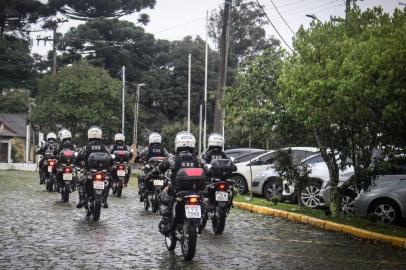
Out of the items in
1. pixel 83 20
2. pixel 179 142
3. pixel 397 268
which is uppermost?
pixel 83 20

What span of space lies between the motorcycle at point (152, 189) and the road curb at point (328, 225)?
2.72 m

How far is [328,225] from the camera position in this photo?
13.3 m

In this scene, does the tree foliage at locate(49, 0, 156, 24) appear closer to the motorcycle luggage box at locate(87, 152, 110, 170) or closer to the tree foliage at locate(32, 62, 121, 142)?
the tree foliage at locate(32, 62, 121, 142)

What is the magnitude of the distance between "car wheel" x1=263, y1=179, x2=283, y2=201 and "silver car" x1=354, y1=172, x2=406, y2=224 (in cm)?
494

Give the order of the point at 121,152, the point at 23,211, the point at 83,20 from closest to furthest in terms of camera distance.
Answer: the point at 23,211 → the point at 121,152 → the point at 83,20

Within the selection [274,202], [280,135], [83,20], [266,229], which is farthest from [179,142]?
[83,20]

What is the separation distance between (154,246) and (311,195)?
313 inches

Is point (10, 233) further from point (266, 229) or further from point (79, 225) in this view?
point (266, 229)

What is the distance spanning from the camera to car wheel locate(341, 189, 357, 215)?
15359mm

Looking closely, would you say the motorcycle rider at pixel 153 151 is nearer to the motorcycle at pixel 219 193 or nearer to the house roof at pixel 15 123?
the motorcycle at pixel 219 193

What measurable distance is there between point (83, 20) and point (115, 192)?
48736 millimetres

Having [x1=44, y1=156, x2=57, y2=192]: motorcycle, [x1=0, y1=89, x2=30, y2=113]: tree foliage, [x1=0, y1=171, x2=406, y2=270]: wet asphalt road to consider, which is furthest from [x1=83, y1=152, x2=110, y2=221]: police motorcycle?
[x1=0, y1=89, x2=30, y2=113]: tree foliage

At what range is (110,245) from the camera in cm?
1050

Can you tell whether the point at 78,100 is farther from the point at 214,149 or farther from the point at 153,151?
the point at 214,149
